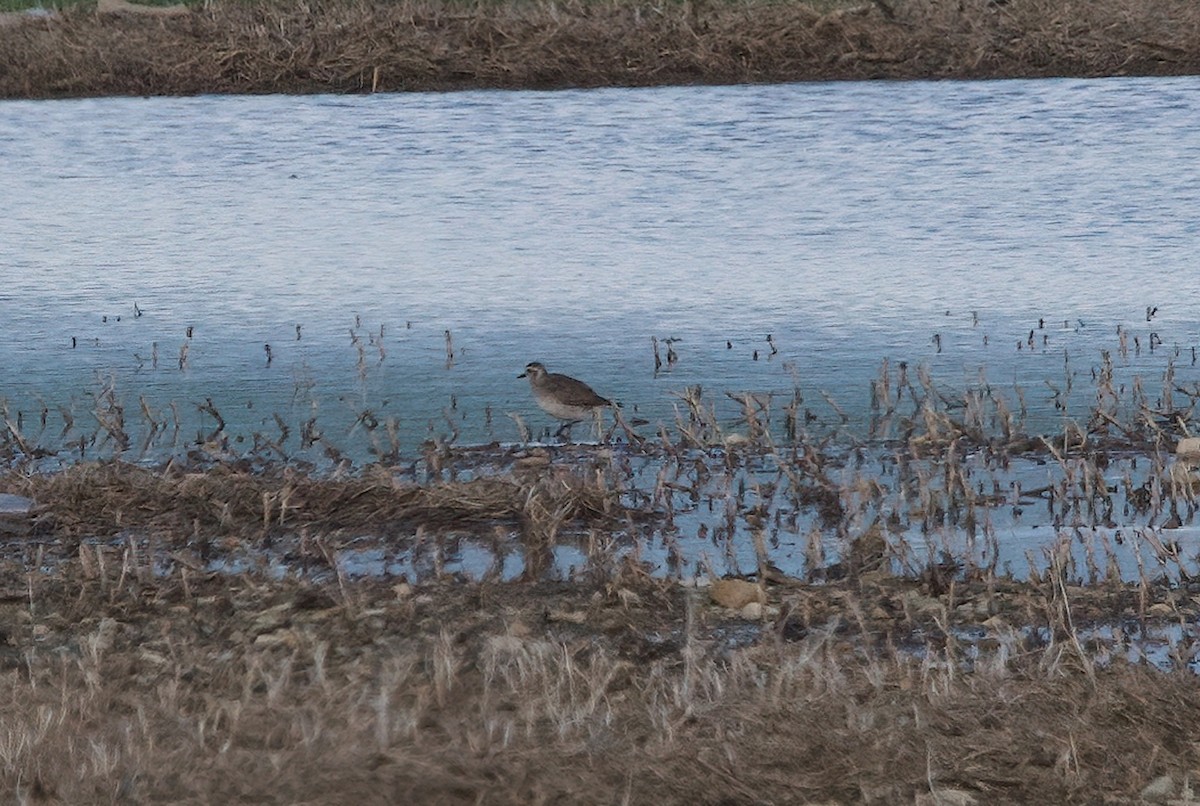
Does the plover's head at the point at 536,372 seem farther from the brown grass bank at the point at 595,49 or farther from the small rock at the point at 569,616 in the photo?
the brown grass bank at the point at 595,49

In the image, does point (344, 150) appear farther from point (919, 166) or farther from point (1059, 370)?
point (1059, 370)

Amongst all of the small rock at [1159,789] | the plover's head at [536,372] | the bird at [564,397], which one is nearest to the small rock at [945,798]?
the small rock at [1159,789]

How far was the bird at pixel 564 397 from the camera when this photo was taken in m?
8.43

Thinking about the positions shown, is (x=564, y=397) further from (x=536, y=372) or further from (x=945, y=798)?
(x=945, y=798)

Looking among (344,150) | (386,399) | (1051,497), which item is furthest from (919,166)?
(1051,497)

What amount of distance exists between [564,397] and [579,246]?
177 inches

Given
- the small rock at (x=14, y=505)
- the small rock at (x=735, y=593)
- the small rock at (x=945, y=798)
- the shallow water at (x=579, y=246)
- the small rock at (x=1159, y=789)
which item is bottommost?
the shallow water at (x=579, y=246)

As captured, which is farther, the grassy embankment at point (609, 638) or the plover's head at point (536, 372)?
the plover's head at point (536, 372)

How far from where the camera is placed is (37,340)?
10.7m

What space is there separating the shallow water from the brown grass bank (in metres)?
1.09

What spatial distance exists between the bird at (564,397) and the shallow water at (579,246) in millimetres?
369

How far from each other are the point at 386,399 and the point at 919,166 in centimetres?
711

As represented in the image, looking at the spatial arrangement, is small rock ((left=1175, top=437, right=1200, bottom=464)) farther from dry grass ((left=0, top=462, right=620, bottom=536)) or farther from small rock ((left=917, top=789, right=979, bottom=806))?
small rock ((left=917, top=789, right=979, bottom=806))

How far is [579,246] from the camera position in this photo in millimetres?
12836
